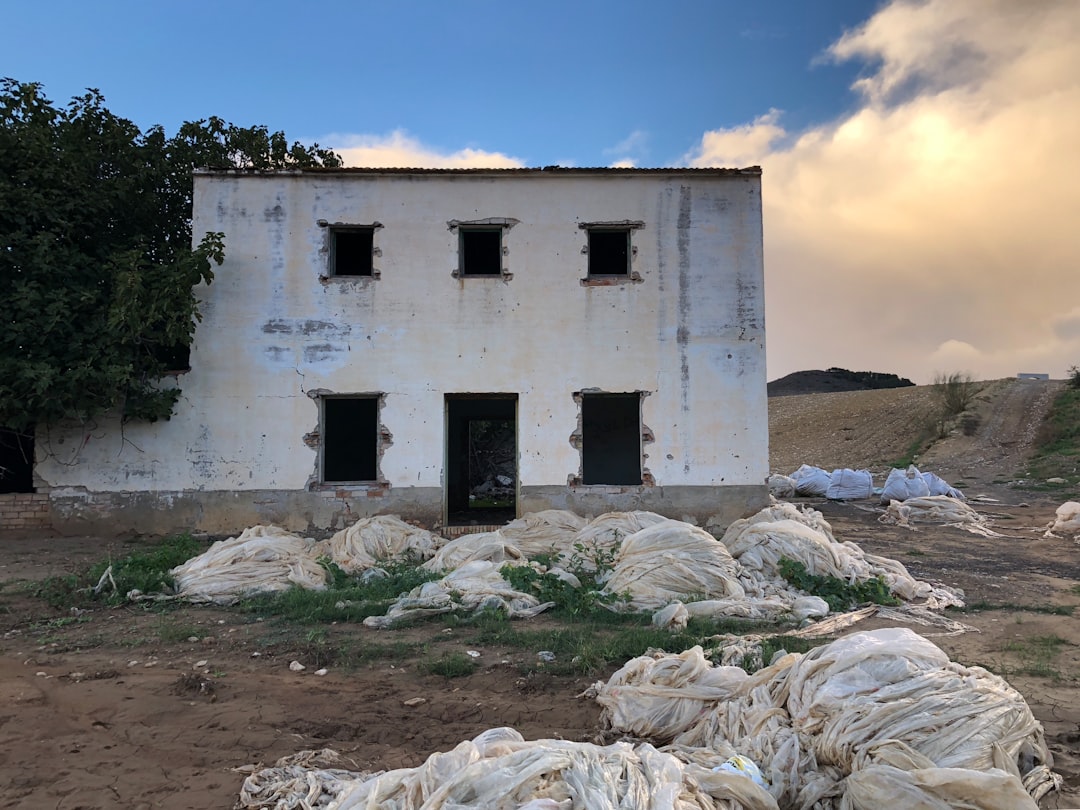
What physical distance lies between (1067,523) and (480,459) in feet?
49.5

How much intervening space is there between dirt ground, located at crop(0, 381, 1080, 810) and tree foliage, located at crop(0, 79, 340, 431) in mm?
2544

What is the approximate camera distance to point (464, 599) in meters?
6.89

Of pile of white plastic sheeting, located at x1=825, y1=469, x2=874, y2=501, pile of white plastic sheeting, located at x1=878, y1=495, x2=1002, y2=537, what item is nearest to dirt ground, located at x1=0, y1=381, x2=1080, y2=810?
pile of white plastic sheeting, located at x1=878, y1=495, x2=1002, y2=537

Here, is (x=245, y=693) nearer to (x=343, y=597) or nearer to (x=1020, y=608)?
(x=343, y=597)

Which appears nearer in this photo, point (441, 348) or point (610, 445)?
point (441, 348)

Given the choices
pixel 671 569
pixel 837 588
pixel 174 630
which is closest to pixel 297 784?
pixel 174 630

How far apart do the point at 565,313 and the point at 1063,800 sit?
8831 millimetres

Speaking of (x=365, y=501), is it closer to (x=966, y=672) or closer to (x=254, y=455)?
(x=254, y=455)

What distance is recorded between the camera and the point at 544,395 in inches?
432

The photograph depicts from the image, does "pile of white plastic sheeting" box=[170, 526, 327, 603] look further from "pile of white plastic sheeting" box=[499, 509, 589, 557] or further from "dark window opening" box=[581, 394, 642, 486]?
"dark window opening" box=[581, 394, 642, 486]

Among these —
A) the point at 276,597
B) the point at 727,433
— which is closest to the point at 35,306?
the point at 276,597

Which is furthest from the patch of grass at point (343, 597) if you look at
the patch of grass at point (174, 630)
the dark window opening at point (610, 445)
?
the dark window opening at point (610, 445)

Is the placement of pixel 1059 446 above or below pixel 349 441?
below

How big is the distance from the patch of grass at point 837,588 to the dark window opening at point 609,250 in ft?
17.9
